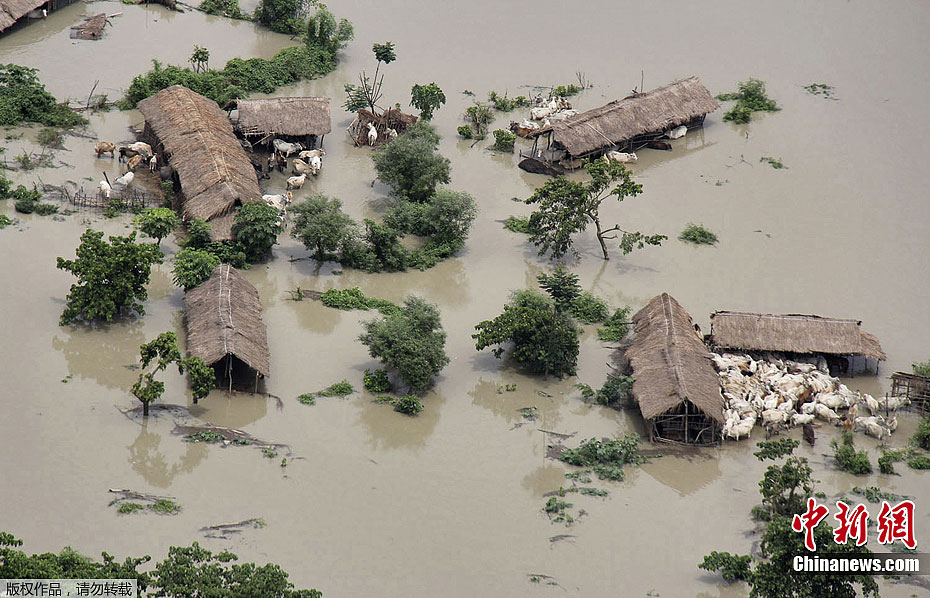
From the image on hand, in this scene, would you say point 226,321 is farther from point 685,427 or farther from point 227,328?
point 685,427

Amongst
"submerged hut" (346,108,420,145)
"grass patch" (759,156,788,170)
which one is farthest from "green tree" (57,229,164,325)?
"grass patch" (759,156,788,170)

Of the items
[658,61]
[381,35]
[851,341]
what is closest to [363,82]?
[381,35]

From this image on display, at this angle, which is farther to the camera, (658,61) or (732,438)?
(658,61)

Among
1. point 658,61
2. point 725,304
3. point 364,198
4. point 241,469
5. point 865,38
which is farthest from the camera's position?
point 865,38

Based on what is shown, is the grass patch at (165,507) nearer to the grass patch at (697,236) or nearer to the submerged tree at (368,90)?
the grass patch at (697,236)

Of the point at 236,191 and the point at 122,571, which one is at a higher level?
the point at 236,191

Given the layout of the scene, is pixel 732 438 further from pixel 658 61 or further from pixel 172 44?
pixel 172 44

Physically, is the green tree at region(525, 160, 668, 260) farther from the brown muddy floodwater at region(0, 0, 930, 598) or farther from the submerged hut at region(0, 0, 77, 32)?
the submerged hut at region(0, 0, 77, 32)

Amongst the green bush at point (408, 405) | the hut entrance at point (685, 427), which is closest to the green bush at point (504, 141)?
the green bush at point (408, 405)
